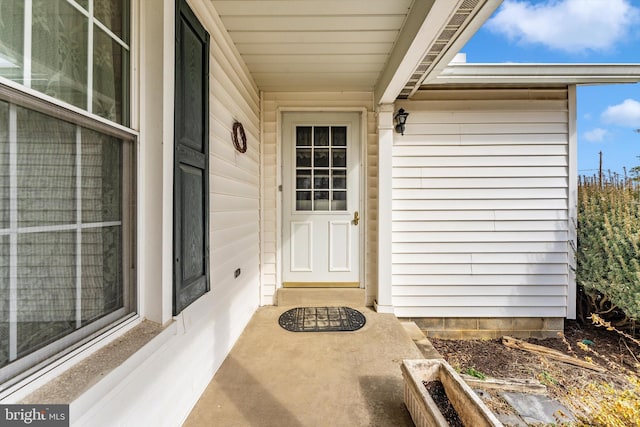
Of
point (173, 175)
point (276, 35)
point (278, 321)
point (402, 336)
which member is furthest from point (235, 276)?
point (276, 35)

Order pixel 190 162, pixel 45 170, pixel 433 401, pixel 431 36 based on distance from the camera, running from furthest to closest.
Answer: pixel 431 36, pixel 190 162, pixel 433 401, pixel 45 170

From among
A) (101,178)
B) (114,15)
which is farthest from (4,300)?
(114,15)

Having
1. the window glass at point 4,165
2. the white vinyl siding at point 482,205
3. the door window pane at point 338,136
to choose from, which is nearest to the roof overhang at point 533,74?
the white vinyl siding at point 482,205

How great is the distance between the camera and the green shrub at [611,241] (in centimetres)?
287

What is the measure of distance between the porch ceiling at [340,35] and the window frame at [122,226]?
1.36m

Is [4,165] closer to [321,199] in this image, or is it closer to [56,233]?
→ [56,233]

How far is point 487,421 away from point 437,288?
218 cm

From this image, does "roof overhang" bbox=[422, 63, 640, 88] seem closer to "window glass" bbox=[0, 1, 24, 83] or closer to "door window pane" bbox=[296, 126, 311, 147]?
"door window pane" bbox=[296, 126, 311, 147]

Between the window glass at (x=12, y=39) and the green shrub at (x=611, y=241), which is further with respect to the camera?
the green shrub at (x=611, y=241)

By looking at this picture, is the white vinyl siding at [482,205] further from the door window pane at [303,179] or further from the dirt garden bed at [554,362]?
the door window pane at [303,179]

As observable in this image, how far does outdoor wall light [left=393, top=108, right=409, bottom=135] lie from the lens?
3182 mm

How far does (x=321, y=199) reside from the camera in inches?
136

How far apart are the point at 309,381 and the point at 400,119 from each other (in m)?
2.66

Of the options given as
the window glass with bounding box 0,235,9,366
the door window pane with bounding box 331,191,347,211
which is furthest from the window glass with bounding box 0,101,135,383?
the door window pane with bounding box 331,191,347,211
